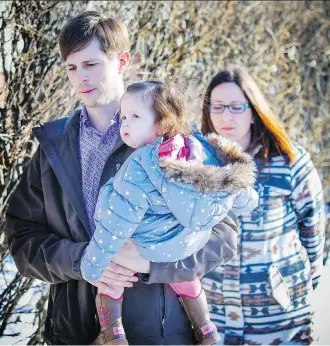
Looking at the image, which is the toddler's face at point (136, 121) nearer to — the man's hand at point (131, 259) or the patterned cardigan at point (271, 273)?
the man's hand at point (131, 259)

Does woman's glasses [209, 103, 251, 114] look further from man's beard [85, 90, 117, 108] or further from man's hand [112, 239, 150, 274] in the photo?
man's hand [112, 239, 150, 274]

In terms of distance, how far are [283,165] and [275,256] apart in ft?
1.88

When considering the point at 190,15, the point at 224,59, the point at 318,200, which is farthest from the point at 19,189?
the point at 224,59

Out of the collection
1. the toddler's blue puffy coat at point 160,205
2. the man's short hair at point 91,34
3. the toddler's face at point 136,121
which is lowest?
the toddler's blue puffy coat at point 160,205

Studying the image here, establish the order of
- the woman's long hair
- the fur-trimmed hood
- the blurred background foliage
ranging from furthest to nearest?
1. the woman's long hair
2. the blurred background foliage
3. the fur-trimmed hood

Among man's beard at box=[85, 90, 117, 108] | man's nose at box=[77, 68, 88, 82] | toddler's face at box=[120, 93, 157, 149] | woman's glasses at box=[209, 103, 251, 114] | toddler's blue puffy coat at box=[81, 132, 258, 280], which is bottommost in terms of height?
toddler's blue puffy coat at box=[81, 132, 258, 280]

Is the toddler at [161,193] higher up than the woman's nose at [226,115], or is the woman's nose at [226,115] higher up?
the woman's nose at [226,115]

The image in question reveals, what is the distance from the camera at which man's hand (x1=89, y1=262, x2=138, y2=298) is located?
254 cm

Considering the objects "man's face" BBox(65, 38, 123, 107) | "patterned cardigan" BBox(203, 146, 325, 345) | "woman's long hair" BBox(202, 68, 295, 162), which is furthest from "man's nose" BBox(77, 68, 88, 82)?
"patterned cardigan" BBox(203, 146, 325, 345)

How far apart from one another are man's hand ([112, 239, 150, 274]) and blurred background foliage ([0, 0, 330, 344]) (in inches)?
30.2

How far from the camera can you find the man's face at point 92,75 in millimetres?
2742

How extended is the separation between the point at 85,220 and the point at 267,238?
1481 mm

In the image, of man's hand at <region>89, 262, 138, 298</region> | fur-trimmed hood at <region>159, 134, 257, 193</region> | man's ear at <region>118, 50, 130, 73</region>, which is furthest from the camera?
man's ear at <region>118, 50, 130, 73</region>

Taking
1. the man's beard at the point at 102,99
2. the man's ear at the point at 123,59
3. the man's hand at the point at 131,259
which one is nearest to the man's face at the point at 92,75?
the man's beard at the point at 102,99
